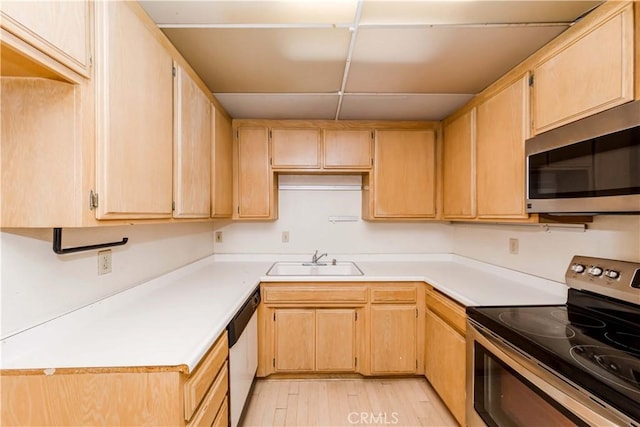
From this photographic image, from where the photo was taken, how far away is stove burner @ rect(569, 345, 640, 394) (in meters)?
0.81

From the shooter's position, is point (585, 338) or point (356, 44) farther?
point (356, 44)

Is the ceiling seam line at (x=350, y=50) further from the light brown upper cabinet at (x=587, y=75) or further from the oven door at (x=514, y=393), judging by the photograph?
the oven door at (x=514, y=393)

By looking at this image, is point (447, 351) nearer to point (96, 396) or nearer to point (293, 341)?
point (293, 341)

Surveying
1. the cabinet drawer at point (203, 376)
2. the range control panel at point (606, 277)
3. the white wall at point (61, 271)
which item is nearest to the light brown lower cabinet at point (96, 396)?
the cabinet drawer at point (203, 376)

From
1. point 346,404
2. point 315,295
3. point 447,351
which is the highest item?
point 315,295

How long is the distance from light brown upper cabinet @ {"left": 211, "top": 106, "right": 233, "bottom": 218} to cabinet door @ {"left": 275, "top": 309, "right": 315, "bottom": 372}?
0.93m

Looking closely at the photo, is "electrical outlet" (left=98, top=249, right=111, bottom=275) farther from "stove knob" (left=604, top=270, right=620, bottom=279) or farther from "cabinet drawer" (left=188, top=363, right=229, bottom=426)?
"stove knob" (left=604, top=270, right=620, bottom=279)

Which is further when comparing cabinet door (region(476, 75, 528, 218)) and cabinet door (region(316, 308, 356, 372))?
cabinet door (region(316, 308, 356, 372))

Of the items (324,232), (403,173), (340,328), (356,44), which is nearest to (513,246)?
(403,173)

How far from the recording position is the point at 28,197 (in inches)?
35.0

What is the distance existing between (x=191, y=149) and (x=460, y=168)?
191 centimetres

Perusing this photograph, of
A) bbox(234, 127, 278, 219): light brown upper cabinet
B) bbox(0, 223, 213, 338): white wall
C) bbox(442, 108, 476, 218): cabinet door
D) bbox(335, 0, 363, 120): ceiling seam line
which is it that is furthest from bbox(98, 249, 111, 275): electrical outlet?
bbox(442, 108, 476, 218): cabinet door

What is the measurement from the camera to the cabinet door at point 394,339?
7.21ft

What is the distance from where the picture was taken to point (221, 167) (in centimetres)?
218
